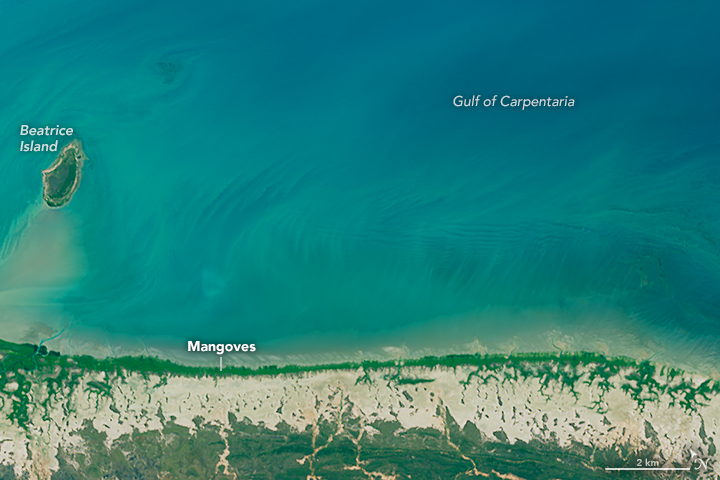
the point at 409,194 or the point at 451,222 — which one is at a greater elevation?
the point at 409,194

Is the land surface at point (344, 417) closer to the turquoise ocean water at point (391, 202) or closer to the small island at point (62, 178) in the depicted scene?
the turquoise ocean water at point (391, 202)

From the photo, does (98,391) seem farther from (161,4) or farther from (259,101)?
(161,4)

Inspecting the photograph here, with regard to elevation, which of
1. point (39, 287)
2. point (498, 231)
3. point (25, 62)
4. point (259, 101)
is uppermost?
point (25, 62)

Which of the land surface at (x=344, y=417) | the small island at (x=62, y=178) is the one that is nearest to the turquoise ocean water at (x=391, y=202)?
the small island at (x=62, y=178)

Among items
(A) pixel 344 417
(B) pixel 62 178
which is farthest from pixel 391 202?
(B) pixel 62 178

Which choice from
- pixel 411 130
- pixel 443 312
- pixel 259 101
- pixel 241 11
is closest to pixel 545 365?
pixel 443 312

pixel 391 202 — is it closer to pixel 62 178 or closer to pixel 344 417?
pixel 344 417
